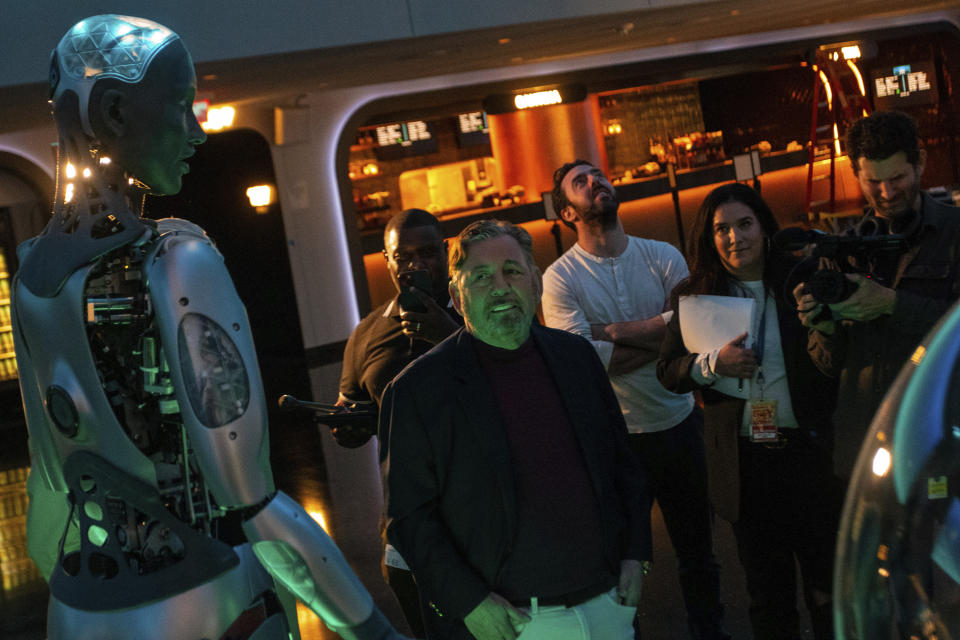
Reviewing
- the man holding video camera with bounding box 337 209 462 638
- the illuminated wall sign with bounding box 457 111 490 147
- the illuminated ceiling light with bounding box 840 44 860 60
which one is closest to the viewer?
the man holding video camera with bounding box 337 209 462 638

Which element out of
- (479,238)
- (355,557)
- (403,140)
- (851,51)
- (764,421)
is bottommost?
(355,557)

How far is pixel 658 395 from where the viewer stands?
3004mm

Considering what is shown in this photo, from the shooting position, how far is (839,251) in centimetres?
233

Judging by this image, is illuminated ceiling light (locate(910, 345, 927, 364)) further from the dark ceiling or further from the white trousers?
the dark ceiling

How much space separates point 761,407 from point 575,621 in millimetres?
892

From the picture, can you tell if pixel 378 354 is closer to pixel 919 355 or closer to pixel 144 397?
pixel 144 397

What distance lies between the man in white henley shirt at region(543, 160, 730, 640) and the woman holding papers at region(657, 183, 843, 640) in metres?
0.28

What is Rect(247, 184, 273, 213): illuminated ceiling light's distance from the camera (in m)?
12.1

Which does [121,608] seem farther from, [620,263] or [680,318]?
[620,263]

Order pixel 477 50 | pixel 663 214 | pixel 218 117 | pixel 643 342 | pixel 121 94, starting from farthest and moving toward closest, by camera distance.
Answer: pixel 663 214 → pixel 218 117 → pixel 477 50 → pixel 643 342 → pixel 121 94

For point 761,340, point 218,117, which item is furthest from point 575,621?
point 218,117

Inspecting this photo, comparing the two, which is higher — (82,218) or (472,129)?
(472,129)

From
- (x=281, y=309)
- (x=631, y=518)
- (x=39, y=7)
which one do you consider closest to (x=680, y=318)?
(x=631, y=518)

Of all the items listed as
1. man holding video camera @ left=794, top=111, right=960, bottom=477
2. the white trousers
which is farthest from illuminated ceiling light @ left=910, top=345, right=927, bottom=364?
man holding video camera @ left=794, top=111, right=960, bottom=477
